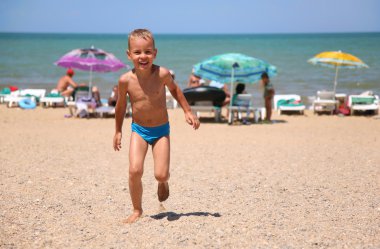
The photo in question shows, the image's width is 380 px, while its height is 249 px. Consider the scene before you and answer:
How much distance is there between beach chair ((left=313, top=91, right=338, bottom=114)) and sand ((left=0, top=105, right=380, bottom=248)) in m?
4.23

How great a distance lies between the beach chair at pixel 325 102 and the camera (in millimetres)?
14203

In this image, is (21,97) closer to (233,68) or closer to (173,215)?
(233,68)

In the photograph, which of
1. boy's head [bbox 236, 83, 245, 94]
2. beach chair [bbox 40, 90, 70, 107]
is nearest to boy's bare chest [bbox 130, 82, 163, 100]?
boy's head [bbox 236, 83, 245, 94]

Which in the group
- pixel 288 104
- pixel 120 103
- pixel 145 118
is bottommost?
pixel 288 104

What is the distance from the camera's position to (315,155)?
7797 millimetres

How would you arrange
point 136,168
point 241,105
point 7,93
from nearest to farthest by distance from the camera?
point 136,168 < point 241,105 < point 7,93

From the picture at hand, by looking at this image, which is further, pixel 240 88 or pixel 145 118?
pixel 240 88

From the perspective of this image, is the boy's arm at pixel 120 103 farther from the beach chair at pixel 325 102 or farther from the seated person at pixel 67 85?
the seated person at pixel 67 85

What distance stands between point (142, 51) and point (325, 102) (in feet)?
36.0

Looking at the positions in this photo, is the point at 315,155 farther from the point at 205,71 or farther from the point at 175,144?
the point at 205,71

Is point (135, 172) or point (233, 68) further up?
point (233, 68)

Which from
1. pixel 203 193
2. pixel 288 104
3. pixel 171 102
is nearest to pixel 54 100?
pixel 171 102

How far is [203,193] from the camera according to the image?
545cm

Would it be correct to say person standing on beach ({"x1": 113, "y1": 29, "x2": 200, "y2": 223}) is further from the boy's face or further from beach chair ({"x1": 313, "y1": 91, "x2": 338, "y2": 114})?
beach chair ({"x1": 313, "y1": 91, "x2": 338, "y2": 114})
